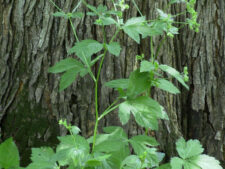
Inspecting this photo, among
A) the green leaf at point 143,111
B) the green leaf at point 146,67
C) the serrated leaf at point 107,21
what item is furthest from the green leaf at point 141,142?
the serrated leaf at point 107,21

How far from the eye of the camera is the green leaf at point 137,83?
1.48m

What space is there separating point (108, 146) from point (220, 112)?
1.34 metres

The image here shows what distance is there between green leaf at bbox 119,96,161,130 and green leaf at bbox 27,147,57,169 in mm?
418

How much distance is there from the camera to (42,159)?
1.56m

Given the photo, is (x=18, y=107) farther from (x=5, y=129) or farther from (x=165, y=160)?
(x=165, y=160)

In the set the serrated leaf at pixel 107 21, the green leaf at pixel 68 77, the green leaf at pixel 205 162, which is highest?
the serrated leaf at pixel 107 21

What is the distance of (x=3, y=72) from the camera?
1.99 m

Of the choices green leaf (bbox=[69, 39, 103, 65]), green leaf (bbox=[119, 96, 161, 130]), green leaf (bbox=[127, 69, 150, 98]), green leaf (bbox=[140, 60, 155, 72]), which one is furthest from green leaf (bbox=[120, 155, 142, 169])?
green leaf (bbox=[69, 39, 103, 65])

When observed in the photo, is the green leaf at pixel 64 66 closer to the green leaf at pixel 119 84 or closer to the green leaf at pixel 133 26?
the green leaf at pixel 119 84

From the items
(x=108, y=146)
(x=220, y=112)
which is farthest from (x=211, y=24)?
(x=108, y=146)

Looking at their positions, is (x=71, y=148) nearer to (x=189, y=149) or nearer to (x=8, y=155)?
(x=8, y=155)

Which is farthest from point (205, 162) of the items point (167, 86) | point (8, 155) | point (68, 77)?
point (8, 155)

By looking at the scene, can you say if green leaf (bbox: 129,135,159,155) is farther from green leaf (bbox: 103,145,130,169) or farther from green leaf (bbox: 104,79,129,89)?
green leaf (bbox: 104,79,129,89)

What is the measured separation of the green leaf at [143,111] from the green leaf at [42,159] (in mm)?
418
